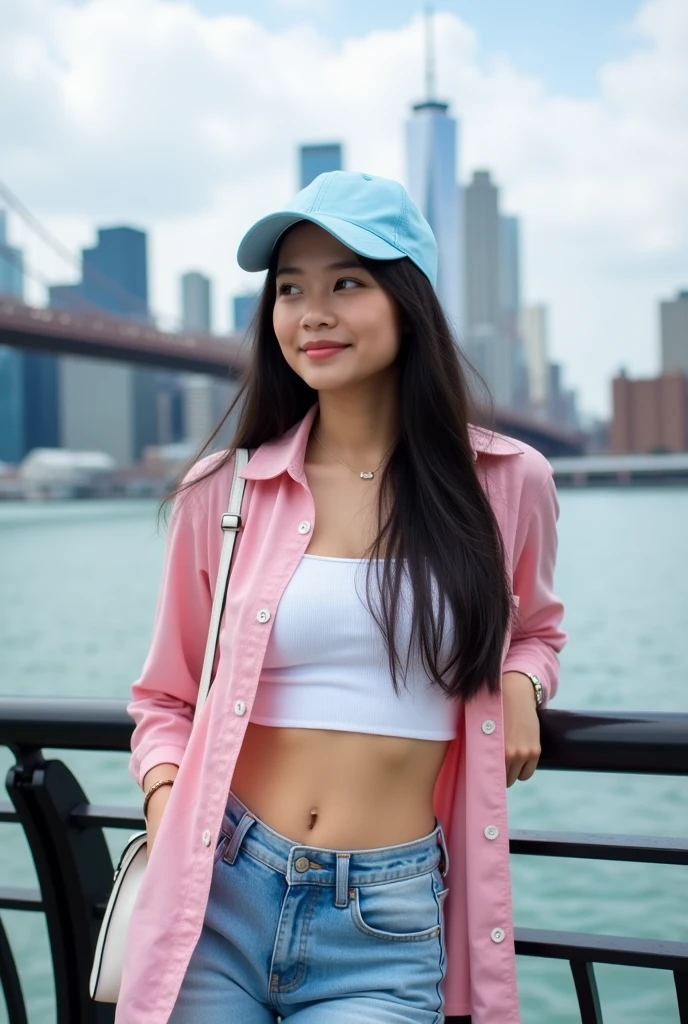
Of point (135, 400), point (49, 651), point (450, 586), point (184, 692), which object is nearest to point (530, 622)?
point (450, 586)

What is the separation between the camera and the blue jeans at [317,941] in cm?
95

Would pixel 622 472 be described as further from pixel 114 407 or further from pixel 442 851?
pixel 442 851

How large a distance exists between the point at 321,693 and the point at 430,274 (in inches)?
16.4

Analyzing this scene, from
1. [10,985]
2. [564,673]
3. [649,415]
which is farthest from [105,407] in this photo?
[10,985]

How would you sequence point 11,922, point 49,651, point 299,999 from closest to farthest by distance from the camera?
point 299,999 → point 11,922 → point 49,651

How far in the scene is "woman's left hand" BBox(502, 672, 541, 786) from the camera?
101 centimetres

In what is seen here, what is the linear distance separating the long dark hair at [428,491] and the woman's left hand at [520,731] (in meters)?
0.03

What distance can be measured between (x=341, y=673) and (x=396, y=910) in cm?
21

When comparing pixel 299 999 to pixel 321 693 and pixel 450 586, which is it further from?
pixel 450 586

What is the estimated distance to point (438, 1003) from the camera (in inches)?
38.7

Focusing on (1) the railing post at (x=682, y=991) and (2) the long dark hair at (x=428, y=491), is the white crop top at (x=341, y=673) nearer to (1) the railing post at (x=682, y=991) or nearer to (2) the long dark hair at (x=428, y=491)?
(2) the long dark hair at (x=428, y=491)

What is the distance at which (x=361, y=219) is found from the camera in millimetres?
1037

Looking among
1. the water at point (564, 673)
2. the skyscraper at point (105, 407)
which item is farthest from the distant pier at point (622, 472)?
the skyscraper at point (105, 407)

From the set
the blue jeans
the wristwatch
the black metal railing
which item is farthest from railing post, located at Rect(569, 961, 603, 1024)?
the wristwatch
